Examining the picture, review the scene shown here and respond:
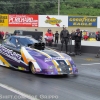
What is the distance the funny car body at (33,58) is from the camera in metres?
10.7

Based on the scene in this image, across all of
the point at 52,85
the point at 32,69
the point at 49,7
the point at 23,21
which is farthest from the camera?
the point at 49,7

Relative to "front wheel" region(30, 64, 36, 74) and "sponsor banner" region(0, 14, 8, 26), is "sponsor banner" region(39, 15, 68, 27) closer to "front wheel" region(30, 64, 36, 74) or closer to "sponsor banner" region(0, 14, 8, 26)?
"sponsor banner" region(0, 14, 8, 26)

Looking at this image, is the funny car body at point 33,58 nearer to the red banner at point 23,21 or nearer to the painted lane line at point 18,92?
the painted lane line at point 18,92

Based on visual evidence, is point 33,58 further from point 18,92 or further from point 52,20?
point 52,20

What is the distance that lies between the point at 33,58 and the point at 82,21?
3484 centimetres

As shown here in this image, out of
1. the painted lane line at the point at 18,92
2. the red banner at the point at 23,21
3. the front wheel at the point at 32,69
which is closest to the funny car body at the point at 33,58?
the front wheel at the point at 32,69

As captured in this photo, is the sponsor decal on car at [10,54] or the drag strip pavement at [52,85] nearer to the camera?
the drag strip pavement at [52,85]

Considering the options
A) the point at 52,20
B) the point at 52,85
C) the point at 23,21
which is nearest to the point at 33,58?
the point at 52,85

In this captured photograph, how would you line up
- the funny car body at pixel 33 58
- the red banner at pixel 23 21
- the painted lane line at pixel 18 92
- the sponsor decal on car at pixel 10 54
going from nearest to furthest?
the painted lane line at pixel 18 92, the funny car body at pixel 33 58, the sponsor decal on car at pixel 10 54, the red banner at pixel 23 21

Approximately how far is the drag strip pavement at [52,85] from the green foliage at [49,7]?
65319 millimetres

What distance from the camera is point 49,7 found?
85875 mm

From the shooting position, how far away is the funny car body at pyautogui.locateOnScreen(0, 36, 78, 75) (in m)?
10.7

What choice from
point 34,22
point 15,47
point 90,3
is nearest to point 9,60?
point 15,47

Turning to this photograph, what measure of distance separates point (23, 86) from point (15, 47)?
3806mm
